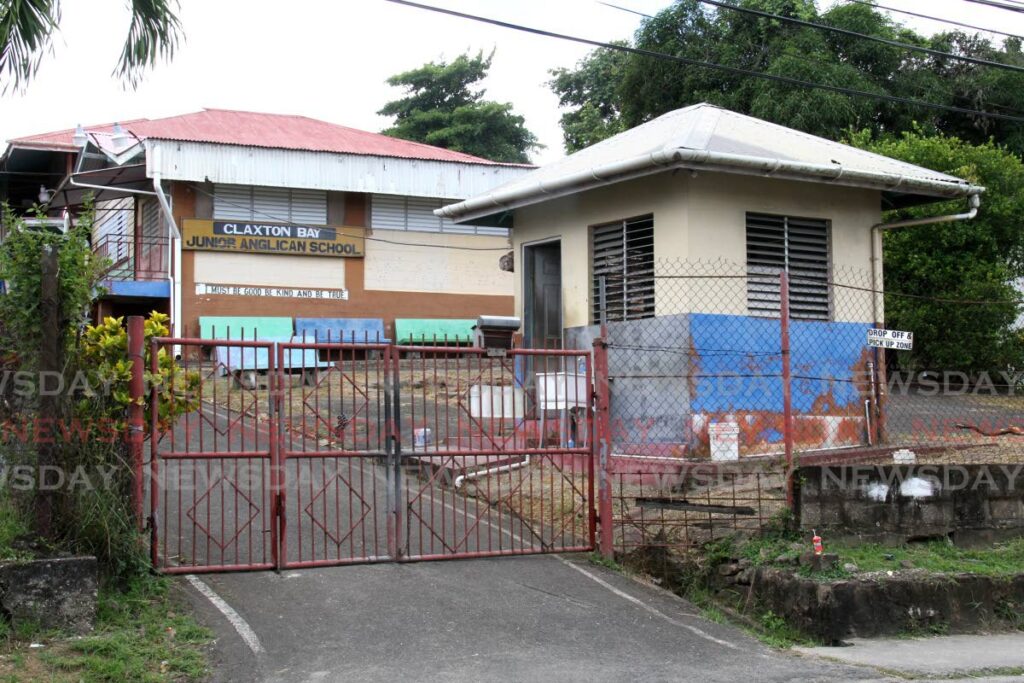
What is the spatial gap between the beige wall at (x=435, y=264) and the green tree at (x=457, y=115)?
1394 centimetres

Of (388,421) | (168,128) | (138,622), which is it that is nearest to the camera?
(138,622)

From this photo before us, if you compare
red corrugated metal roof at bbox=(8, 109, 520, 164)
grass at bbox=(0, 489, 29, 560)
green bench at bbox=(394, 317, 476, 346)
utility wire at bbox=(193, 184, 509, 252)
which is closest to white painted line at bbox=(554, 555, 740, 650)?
grass at bbox=(0, 489, 29, 560)

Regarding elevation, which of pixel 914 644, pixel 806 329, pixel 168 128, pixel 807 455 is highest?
pixel 168 128

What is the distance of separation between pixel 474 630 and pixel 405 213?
62.3 ft

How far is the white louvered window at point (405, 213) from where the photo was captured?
2497 cm

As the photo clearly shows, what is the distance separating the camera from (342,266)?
24516 mm

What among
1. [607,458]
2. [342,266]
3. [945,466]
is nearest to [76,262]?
[607,458]

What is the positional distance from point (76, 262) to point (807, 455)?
7.17 meters

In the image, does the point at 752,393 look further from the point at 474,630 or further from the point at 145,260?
the point at 145,260

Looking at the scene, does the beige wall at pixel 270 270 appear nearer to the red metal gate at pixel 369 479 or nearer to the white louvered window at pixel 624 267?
the red metal gate at pixel 369 479

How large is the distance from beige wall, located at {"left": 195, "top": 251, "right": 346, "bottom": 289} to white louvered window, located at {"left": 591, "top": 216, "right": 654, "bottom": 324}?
13.1 metres

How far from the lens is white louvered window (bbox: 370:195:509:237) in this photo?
25.0m

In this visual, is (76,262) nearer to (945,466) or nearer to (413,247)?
(945,466)

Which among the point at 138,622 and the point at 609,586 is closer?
the point at 138,622
